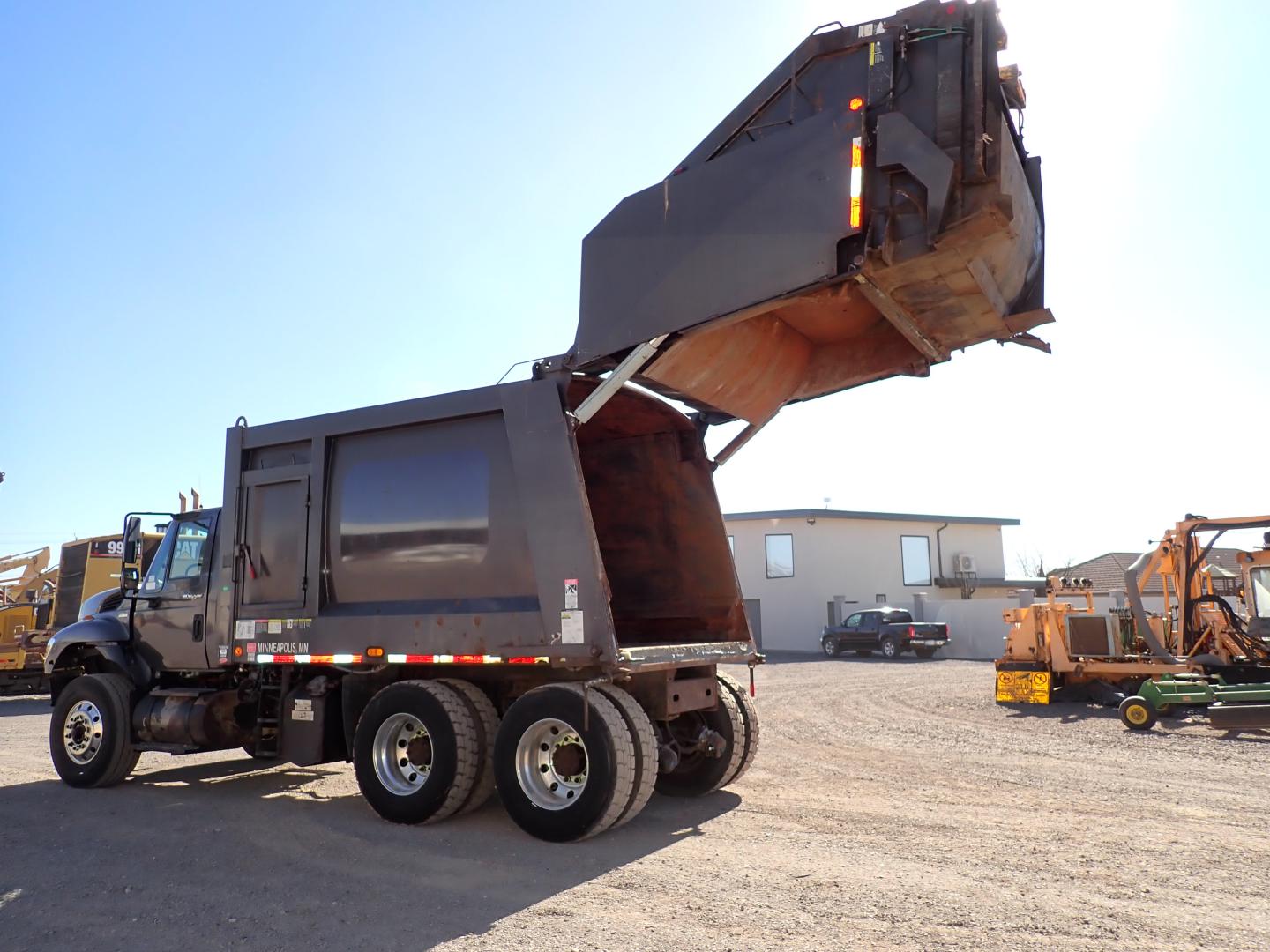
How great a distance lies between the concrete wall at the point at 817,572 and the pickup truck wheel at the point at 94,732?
90.3 ft

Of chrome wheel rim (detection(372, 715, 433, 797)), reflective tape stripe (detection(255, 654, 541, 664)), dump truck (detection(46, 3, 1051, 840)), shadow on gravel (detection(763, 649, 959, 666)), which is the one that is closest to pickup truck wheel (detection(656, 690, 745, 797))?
dump truck (detection(46, 3, 1051, 840))

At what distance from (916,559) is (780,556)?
6.96 m

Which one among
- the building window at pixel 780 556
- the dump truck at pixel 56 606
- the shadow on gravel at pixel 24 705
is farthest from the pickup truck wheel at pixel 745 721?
the building window at pixel 780 556

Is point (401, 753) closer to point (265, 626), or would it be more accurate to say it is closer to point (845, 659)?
point (265, 626)

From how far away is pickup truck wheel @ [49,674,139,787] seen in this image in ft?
28.5

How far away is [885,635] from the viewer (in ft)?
95.8

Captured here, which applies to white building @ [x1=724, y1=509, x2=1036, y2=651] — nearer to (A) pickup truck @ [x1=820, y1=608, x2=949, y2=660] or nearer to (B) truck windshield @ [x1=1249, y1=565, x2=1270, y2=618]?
(A) pickup truck @ [x1=820, y1=608, x2=949, y2=660]

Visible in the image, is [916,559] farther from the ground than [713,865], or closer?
farther from the ground

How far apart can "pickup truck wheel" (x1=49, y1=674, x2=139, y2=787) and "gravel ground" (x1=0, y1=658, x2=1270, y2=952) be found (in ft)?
0.71

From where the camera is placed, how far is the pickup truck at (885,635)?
28.9 meters

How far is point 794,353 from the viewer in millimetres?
7695

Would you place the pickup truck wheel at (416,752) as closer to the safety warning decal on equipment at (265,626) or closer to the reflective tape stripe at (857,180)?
the safety warning decal on equipment at (265,626)

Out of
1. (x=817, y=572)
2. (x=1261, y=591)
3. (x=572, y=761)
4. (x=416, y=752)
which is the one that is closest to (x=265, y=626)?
(x=416, y=752)

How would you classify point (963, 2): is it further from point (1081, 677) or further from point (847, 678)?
point (847, 678)
